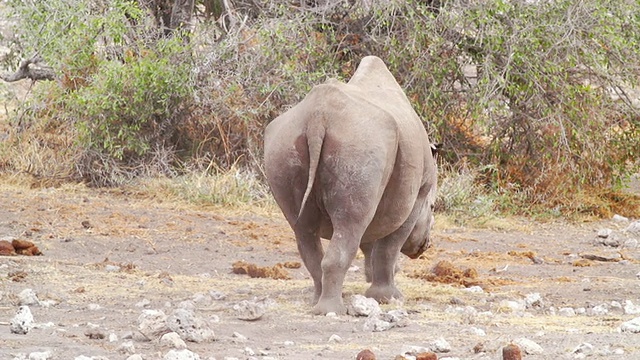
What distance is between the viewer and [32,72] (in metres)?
14.6

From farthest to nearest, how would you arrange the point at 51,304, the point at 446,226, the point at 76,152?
the point at 76,152, the point at 446,226, the point at 51,304

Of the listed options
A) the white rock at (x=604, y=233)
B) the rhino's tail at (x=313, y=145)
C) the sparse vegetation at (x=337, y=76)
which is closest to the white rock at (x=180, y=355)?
the rhino's tail at (x=313, y=145)

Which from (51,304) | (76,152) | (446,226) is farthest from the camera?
(76,152)

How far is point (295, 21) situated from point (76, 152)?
2.97m

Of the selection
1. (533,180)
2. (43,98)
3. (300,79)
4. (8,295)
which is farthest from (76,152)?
(8,295)

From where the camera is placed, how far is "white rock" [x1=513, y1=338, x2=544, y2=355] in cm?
556

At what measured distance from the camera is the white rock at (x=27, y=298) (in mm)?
6965

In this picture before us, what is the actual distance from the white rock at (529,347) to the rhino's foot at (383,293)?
7.24 ft

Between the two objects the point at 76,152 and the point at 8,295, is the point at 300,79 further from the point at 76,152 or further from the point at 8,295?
the point at 8,295

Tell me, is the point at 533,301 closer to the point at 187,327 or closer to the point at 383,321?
the point at 383,321

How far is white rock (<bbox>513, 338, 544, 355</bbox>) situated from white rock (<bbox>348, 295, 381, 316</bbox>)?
150 cm

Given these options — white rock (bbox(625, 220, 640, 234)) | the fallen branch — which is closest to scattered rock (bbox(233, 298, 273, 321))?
white rock (bbox(625, 220, 640, 234))

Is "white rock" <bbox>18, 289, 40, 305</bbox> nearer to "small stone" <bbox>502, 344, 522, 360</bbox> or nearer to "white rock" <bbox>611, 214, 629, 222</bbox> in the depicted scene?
"small stone" <bbox>502, 344, 522, 360</bbox>

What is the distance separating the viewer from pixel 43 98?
13727 mm
